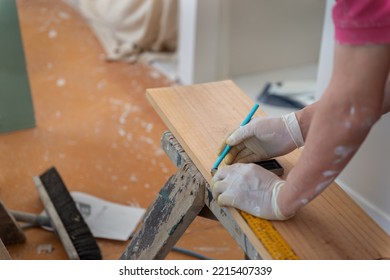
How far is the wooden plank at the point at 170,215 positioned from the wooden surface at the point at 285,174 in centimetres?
4

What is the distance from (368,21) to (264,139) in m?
0.47

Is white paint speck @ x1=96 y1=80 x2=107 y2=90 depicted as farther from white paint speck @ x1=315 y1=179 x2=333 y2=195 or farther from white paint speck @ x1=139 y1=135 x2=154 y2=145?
white paint speck @ x1=315 y1=179 x2=333 y2=195

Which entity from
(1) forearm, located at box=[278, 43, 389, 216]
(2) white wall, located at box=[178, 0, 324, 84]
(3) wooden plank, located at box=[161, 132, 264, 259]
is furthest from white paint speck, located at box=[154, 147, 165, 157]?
(1) forearm, located at box=[278, 43, 389, 216]

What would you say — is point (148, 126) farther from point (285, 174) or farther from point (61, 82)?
point (285, 174)

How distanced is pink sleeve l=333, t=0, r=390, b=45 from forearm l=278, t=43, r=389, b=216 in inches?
0.7

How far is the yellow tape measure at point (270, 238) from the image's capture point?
98 cm

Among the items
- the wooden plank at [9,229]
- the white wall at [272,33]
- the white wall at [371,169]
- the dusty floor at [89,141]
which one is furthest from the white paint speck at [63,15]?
the white wall at [371,169]

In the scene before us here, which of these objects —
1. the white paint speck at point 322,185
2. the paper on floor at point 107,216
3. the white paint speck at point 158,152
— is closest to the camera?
the white paint speck at point 322,185

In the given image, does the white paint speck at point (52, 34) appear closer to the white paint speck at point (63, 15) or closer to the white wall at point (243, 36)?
the white paint speck at point (63, 15)

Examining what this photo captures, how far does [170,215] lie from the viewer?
4.13 feet

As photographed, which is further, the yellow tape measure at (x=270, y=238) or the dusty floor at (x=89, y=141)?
the dusty floor at (x=89, y=141)

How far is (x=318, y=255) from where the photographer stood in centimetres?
99

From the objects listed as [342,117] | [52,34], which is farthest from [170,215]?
[52,34]
